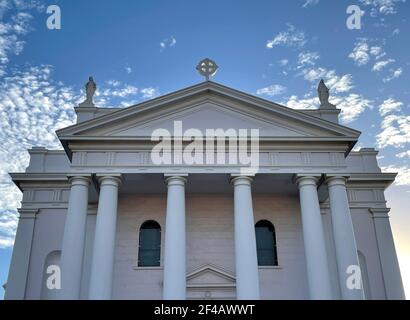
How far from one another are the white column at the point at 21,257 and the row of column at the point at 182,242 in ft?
20.5

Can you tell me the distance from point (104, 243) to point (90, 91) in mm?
8829

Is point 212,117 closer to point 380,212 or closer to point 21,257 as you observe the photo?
point 380,212

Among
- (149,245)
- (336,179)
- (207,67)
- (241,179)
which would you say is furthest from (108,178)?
(336,179)

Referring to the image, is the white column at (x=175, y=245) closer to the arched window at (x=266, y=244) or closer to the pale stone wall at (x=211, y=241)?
the pale stone wall at (x=211, y=241)

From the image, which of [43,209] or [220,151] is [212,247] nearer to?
[220,151]

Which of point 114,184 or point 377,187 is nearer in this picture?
point 114,184

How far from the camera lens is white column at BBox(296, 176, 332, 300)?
64.1 feet

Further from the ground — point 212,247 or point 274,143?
point 274,143

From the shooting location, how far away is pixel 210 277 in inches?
886

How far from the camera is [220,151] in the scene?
21.5 m

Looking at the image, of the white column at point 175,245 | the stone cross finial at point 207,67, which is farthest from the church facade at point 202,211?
the stone cross finial at point 207,67
